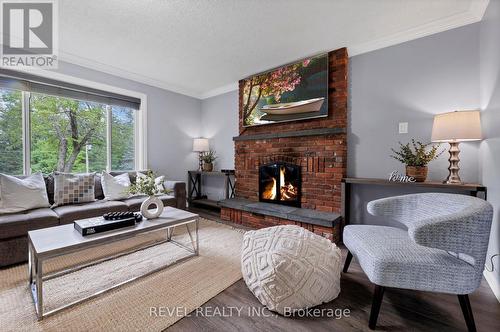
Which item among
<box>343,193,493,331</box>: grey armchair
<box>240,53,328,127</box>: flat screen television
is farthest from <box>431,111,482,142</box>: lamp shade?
<box>240,53,328,127</box>: flat screen television

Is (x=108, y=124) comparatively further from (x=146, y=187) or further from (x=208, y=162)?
(x=146, y=187)

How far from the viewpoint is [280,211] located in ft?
9.16

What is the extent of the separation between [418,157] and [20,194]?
4049 mm

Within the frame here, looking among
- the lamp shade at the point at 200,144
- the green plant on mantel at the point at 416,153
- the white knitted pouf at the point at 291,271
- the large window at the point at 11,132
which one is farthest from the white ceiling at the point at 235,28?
the white knitted pouf at the point at 291,271

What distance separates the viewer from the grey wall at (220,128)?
161 inches

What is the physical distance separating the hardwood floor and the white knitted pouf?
0.09m

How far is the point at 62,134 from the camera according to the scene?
304 cm

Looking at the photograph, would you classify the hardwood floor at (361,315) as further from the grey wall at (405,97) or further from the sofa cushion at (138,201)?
the sofa cushion at (138,201)

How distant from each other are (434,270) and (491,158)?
123cm

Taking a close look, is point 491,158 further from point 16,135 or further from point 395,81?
point 16,135

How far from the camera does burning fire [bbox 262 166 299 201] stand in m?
3.07

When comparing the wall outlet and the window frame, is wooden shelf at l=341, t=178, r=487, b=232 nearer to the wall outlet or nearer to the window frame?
the wall outlet

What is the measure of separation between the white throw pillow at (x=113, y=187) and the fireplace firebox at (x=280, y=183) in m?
1.91

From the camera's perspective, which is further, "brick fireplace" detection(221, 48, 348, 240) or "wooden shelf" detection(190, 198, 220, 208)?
"wooden shelf" detection(190, 198, 220, 208)
